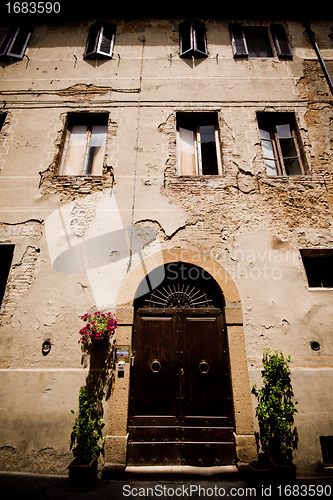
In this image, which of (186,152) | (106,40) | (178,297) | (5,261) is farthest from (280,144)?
(5,261)

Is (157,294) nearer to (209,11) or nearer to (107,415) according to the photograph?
(107,415)

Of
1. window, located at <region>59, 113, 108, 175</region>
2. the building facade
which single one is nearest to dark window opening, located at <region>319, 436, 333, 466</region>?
the building facade

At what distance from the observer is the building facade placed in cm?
370

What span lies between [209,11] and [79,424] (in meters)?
9.36

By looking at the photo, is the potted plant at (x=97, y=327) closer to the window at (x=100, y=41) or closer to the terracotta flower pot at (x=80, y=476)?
the terracotta flower pot at (x=80, y=476)

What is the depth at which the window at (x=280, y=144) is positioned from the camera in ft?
17.4

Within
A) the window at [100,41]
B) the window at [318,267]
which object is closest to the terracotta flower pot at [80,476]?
the window at [318,267]

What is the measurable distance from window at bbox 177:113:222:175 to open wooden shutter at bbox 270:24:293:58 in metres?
2.48

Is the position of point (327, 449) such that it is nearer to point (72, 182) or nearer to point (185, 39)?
point (72, 182)

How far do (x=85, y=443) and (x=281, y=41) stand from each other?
29.2 feet

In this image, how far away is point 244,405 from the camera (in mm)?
3643

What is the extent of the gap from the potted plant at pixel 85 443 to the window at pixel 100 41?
697cm

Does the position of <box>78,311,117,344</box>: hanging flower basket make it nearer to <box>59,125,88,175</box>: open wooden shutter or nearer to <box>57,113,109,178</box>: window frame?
<box>57,113,109,178</box>: window frame

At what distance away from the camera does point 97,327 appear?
3.75 m
